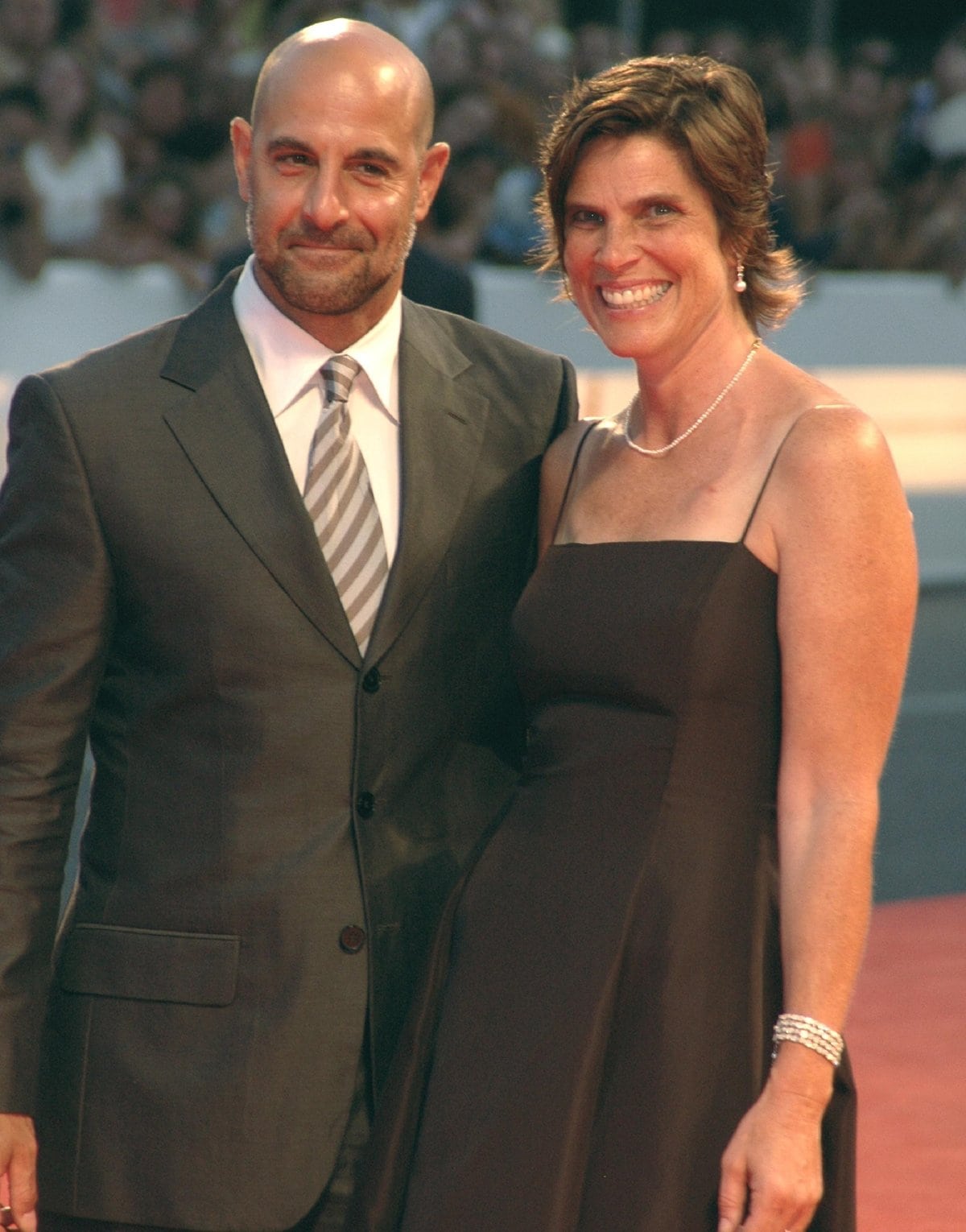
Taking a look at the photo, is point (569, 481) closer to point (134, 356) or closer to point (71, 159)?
point (134, 356)

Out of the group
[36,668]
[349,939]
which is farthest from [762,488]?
[36,668]

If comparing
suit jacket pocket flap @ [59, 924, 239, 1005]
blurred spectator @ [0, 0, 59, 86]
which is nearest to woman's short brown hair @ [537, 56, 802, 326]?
suit jacket pocket flap @ [59, 924, 239, 1005]

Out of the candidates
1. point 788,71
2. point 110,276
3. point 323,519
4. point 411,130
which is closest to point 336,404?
point 323,519

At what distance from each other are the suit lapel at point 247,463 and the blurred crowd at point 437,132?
11.2ft

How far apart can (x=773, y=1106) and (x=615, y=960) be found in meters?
0.26

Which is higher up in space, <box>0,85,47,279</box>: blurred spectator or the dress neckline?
<box>0,85,47,279</box>: blurred spectator

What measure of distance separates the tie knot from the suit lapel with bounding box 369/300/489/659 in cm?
9

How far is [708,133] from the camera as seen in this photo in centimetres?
261

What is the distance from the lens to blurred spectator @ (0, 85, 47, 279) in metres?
7.56

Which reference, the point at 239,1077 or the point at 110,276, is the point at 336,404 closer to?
the point at 239,1077

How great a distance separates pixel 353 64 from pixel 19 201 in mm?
5198

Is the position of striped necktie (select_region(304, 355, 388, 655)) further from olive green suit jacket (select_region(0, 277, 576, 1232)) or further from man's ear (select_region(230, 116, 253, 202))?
man's ear (select_region(230, 116, 253, 202))

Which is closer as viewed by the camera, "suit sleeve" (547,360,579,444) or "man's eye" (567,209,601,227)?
"man's eye" (567,209,601,227)

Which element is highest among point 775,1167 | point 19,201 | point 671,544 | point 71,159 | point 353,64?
point 71,159
